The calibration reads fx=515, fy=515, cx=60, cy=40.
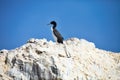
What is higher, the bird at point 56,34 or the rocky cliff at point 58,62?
the bird at point 56,34

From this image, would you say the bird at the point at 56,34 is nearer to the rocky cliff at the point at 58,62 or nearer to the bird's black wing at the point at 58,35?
the bird's black wing at the point at 58,35

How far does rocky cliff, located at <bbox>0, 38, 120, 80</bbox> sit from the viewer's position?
107ft

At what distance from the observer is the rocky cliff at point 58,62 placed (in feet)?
107

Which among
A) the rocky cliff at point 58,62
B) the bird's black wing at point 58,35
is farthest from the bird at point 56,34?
the rocky cliff at point 58,62

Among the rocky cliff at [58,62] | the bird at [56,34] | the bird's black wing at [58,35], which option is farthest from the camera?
the bird at [56,34]

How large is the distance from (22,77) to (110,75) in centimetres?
615

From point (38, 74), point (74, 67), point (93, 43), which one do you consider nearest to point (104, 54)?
point (93, 43)

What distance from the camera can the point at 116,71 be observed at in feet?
116

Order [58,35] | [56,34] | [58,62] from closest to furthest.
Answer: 1. [58,62]
2. [58,35]
3. [56,34]

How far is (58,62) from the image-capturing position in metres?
32.8

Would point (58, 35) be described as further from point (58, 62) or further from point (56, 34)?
point (58, 62)

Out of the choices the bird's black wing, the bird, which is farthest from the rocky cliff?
the bird

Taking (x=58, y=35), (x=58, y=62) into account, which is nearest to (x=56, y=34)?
(x=58, y=35)

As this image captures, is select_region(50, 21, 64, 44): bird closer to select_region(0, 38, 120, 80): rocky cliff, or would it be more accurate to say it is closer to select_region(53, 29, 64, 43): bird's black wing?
select_region(53, 29, 64, 43): bird's black wing
